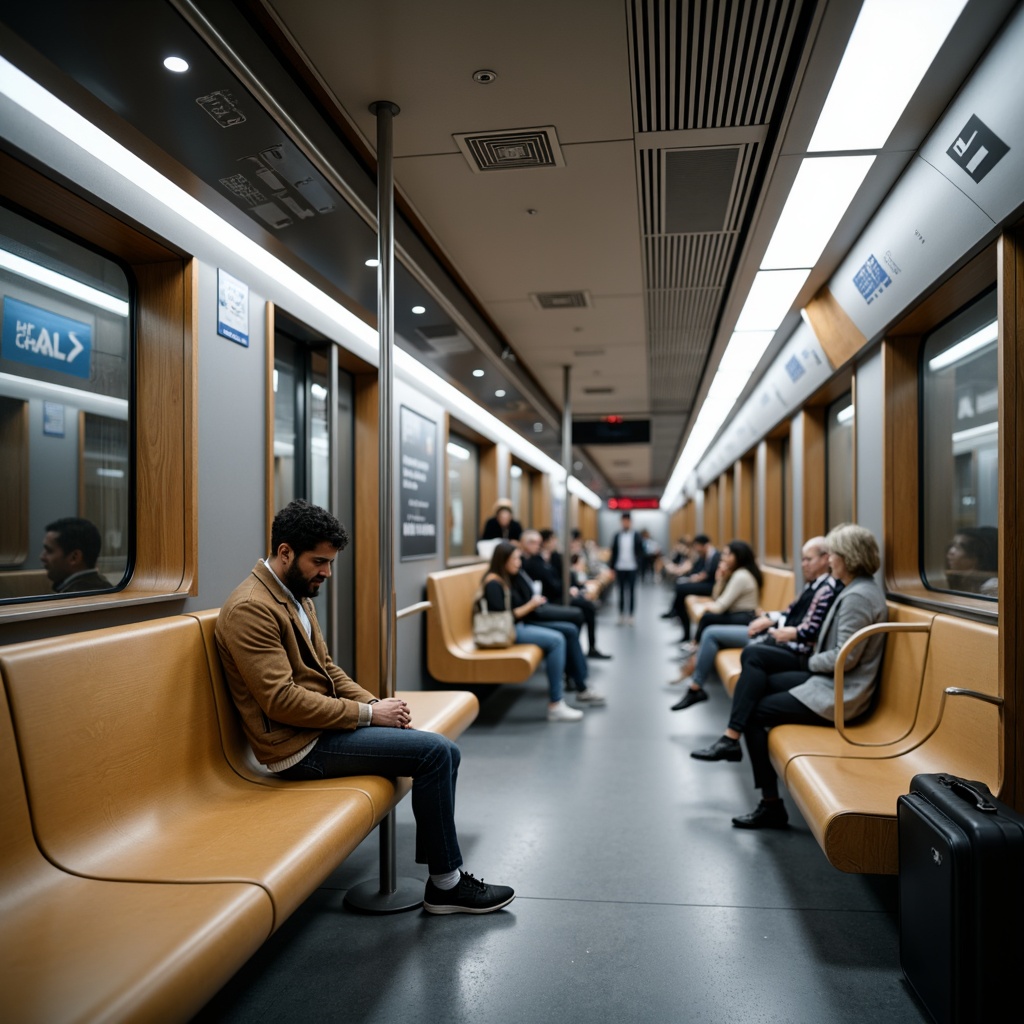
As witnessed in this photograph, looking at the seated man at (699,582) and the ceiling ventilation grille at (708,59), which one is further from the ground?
the ceiling ventilation grille at (708,59)

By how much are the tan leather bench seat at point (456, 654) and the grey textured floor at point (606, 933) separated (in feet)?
4.69

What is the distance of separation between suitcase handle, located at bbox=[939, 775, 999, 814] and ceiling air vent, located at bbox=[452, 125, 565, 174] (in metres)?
2.65

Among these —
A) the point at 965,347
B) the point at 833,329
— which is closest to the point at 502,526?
the point at 833,329

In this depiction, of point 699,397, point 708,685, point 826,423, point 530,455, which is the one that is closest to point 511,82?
point 826,423

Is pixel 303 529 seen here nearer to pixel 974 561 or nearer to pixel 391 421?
pixel 391 421

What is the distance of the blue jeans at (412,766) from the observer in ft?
8.97

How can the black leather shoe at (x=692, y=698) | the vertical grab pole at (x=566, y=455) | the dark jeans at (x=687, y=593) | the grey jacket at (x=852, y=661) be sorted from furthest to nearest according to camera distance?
the dark jeans at (x=687, y=593) → the vertical grab pole at (x=566, y=455) → the black leather shoe at (x=692, y=698) → the grey jacket at (x=852, y=661)

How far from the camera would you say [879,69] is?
9.03 feet

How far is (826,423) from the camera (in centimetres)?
676

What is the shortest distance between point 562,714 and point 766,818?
7.97 ft

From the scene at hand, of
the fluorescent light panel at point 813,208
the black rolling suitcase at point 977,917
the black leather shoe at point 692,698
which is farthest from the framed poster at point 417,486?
the black rolling suitcase at point 977,917

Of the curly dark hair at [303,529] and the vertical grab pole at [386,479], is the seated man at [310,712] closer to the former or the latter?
the curly dark hair at [303,529]

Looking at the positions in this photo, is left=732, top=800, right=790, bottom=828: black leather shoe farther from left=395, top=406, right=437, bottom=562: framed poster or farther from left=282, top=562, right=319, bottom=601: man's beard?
left=395, top=406, right=437, bottom=562: framed poster

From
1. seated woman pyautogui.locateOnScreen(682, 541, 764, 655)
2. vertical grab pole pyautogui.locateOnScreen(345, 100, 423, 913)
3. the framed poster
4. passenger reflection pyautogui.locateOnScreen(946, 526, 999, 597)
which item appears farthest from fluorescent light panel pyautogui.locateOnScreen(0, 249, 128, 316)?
seated woman pyautogui.locateOnScreen(682, 541, 764, 655)
